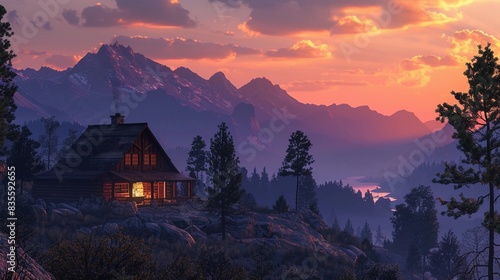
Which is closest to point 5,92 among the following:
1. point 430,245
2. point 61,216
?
point 61,216

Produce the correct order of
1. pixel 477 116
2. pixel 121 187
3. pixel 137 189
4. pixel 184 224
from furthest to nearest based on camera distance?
pixel 137 189 → pixel 121 187 → pixel 184 224 → pixel 477 116

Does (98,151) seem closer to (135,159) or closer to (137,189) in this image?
(135,159)

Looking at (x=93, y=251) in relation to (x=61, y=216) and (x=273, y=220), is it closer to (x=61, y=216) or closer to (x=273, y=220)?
(x=61, y=216)

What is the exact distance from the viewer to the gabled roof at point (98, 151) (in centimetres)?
6112

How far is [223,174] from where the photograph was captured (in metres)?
50.4

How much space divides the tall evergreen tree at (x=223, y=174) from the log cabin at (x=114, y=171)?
11.3 meters

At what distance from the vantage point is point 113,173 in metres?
59.9

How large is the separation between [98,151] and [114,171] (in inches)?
176

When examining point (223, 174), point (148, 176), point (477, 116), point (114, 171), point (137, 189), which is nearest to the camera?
point (477, 116)

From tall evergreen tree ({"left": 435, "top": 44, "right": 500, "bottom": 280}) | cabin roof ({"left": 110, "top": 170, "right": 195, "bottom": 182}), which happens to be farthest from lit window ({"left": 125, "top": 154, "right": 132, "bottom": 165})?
tall evergreen tree ({"left": 435, "top": 44, "right": 500, "bottom": 280})

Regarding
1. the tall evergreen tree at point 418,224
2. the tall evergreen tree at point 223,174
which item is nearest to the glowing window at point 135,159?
the tall evergreen tree at point 223,174

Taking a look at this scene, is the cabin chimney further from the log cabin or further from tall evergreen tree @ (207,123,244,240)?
tall evergreen tree @ (207,123,244,240)

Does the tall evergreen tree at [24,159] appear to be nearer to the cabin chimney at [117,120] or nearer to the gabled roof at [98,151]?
the gabled roof at [98,151]

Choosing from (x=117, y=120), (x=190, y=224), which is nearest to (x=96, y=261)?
(x=190, y=224)
